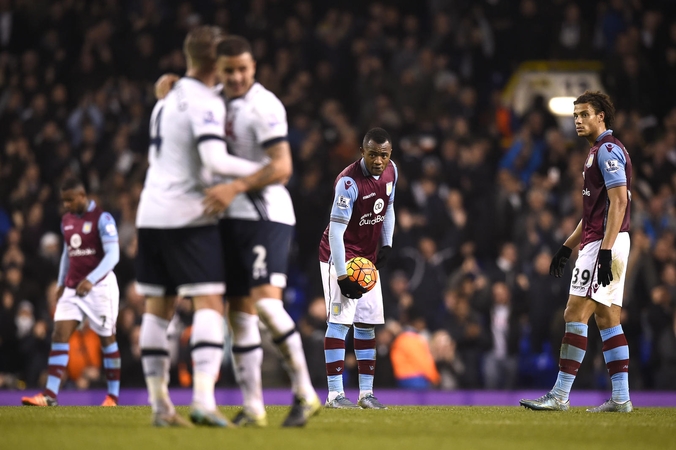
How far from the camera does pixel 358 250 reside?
10742 mm

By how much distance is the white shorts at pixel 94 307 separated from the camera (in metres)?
12.4

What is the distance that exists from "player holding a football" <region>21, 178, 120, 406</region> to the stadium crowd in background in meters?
3.87

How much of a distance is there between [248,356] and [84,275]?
5.61 m

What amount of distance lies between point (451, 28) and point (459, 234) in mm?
5835

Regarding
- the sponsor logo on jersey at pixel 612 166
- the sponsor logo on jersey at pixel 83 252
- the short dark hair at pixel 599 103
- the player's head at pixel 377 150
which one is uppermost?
the short dark hair at pixel 599 103

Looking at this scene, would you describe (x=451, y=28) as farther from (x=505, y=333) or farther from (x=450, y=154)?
(x=505, y=333)

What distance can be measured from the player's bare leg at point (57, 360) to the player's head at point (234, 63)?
6.04m

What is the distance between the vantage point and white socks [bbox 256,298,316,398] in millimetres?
7332

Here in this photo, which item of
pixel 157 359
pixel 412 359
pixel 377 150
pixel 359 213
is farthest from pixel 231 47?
pixel 412 359

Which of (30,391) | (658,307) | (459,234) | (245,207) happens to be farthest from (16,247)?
(245,207)

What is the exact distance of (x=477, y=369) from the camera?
16.0 m

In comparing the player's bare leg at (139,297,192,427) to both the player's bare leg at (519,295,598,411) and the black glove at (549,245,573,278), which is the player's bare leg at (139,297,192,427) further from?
the black glove at (549,245,573,278)

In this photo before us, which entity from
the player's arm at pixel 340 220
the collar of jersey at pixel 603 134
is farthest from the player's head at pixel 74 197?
the collar of jersey at pixel 603 134

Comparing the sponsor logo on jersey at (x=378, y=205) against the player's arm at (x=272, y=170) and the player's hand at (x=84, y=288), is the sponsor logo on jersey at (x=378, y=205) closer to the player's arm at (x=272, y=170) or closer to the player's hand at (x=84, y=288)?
the player's arm at (x=272, y=170)
